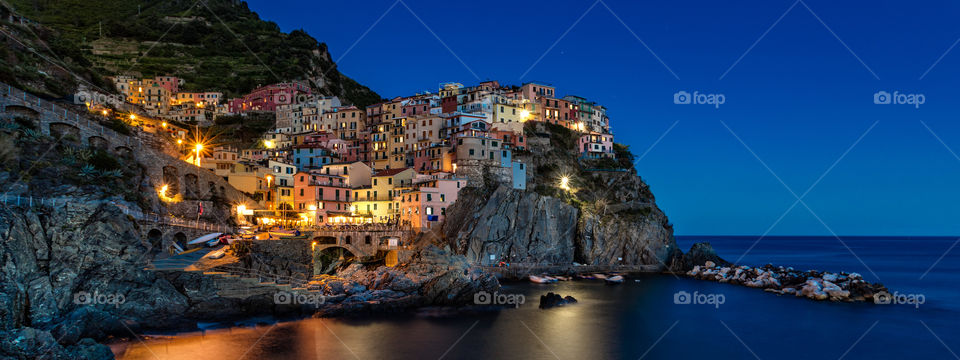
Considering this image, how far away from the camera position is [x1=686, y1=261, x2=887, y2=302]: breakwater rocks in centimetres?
4566

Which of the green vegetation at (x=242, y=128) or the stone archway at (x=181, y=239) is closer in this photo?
the stone archway at (x=181, y=239)

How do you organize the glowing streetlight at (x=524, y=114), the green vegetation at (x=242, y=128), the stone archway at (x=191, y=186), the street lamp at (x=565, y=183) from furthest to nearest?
the green vegetation at (x=242, y=128)
the glowing streetlight at (x=524, y=114)
the street lamp at (x=565, y=183)
the stone archway at (x=191, y=186)

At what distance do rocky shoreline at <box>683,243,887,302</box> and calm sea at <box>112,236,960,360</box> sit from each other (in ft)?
5.90

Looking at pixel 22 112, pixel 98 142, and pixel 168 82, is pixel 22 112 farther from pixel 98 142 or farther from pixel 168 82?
pixel 168 82

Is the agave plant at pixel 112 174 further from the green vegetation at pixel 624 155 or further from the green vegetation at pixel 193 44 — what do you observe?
the green vegetation at pixel 193 44

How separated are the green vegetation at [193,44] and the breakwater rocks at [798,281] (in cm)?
7388

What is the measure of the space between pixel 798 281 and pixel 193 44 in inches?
4912

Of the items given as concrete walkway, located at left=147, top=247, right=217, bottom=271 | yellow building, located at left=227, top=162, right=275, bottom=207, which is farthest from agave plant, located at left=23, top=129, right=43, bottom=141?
yellow building, located at left=227, top=162, right=275, bottom=207

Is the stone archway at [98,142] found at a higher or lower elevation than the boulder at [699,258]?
higher

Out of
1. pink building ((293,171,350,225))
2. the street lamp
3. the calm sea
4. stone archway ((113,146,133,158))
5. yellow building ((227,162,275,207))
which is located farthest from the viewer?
the street lamp

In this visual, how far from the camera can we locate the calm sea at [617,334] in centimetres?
2923

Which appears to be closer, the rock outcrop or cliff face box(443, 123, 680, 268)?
the rock outcrop

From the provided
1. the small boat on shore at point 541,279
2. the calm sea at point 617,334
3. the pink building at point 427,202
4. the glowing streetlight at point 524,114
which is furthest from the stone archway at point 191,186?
the glowing streetlight at point 524,114

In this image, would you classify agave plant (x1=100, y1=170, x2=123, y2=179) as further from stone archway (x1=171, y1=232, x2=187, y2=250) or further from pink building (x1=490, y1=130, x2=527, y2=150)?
pink building (x1=490, y1=130, x2=527, y2=150)
